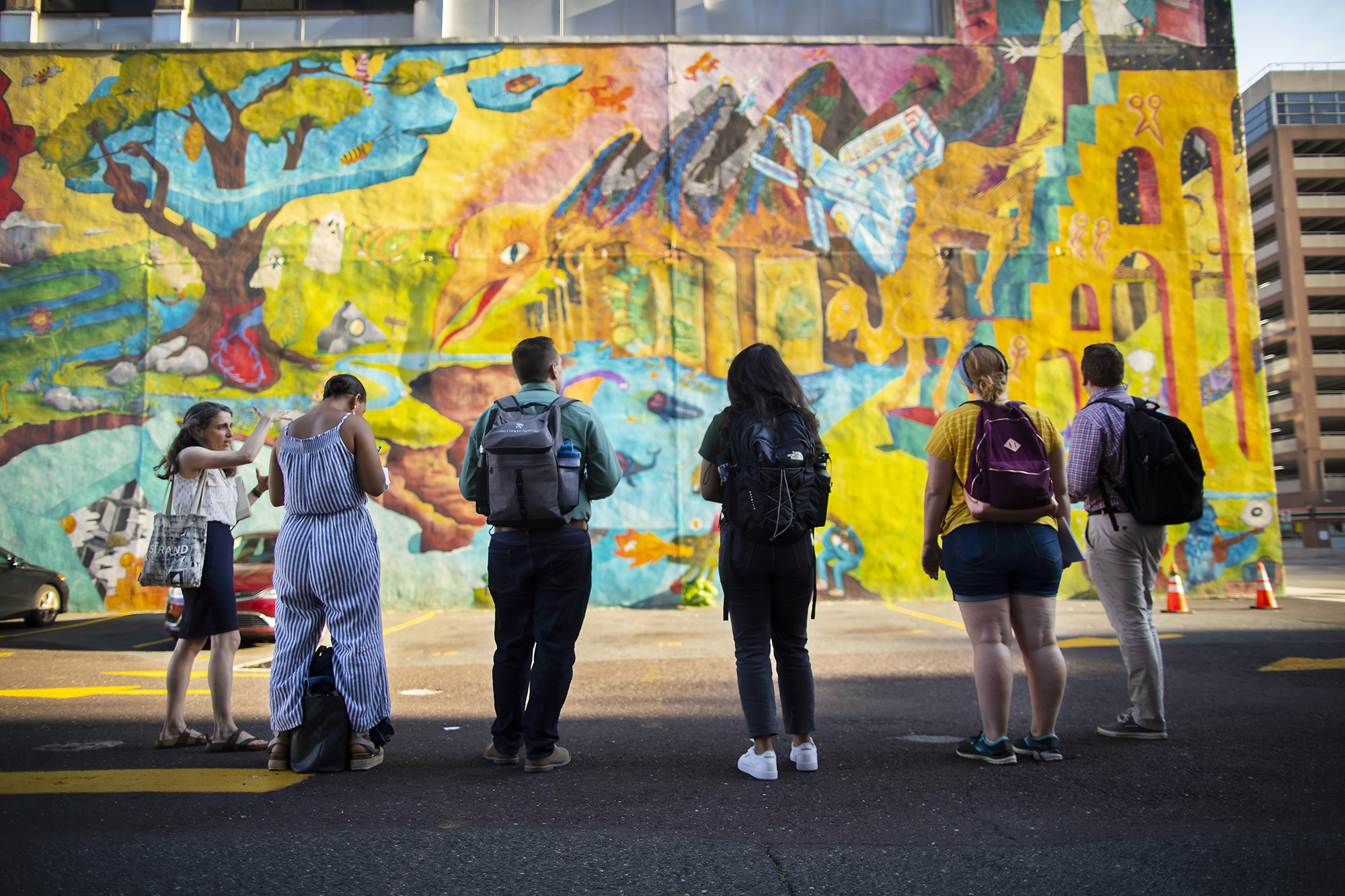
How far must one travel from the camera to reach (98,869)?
271 cm

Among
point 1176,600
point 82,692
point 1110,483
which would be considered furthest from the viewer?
point 1176,600

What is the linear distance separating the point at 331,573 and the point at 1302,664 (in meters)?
7.12

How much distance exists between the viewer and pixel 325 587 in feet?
13.3

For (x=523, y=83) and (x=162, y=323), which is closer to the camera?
(x=162, y=323)

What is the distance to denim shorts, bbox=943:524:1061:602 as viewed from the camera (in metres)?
3.91

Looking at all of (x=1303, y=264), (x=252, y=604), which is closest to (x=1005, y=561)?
(x=252, y=604)

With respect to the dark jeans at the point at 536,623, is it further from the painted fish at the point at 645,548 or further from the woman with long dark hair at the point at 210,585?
the painted fish at the point at 645,548

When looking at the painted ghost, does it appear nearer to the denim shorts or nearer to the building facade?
the denim shorts

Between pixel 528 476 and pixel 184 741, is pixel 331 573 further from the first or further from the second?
pixel 184 741

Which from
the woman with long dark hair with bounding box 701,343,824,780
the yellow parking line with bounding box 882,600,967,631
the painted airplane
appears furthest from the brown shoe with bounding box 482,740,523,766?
the painted airplane

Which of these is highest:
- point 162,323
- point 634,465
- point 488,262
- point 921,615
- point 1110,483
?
point 488,262

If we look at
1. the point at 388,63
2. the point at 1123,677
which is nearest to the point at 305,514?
the point at 1123,677

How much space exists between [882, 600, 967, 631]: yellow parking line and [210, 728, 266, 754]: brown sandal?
23.7 feet

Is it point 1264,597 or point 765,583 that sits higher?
point 765,583
